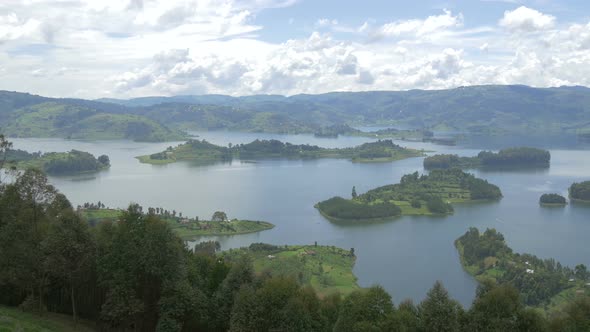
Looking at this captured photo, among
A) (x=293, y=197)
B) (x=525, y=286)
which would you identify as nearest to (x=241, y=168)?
(x=293, y=197)

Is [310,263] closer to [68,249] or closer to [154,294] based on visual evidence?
[154,294]

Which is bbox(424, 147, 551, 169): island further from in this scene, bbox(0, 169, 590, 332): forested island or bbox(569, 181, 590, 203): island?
bbox(0, 169, 590, 332): forested island

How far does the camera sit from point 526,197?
71500 mm

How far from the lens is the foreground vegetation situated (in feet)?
169

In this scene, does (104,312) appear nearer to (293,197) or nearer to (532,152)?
(293,197)

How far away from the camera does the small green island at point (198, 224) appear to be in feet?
169

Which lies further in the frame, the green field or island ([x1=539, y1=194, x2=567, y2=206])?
island ([x1=539, y1=194, x2=567, y2=206])

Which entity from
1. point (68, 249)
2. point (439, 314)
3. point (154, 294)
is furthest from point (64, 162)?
point (439, 314)

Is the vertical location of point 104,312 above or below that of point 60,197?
below

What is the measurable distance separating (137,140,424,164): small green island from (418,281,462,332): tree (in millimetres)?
100153

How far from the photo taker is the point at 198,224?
5325cm

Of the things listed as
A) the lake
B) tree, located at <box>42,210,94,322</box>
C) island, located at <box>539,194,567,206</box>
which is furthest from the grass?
island, located at <box>539,194,567,206</box>

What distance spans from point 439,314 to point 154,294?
9.11 meters

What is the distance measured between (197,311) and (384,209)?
47.0m
